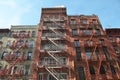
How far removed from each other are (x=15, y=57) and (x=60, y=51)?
385 inches

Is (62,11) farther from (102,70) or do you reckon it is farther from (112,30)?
(102,70)

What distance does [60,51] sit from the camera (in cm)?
3509

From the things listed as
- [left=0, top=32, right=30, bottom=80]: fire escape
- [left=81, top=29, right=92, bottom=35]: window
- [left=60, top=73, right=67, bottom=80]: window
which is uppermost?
[left=81, top=29, right=92, bottom=35]: window

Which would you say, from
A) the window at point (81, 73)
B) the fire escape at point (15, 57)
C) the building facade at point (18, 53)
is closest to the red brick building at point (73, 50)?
the window at point (81, 73)

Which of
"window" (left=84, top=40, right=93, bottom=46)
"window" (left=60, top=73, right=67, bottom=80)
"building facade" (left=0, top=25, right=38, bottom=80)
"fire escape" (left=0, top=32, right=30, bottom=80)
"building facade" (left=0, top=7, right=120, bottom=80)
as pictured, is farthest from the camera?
"window" (left=84, top=40, right=93, bottom=46)

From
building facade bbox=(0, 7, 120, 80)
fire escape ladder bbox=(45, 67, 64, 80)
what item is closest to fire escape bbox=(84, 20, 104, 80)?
building facade bbox=(0, 7, 120, 80)

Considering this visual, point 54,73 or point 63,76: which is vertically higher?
point 54,73

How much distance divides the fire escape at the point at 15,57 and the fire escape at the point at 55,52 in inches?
→ 174

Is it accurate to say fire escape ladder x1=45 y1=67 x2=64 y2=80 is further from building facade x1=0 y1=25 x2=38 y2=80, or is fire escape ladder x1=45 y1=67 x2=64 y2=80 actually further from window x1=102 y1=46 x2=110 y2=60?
window x1=102 y1=46 x2=110 y2=60

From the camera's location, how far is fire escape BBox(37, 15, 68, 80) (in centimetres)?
3150

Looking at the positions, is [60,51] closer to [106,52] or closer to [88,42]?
[88,42]

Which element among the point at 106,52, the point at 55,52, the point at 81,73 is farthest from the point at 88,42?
the point at 81,73

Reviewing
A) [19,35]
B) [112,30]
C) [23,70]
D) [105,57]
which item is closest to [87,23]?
[112,30]

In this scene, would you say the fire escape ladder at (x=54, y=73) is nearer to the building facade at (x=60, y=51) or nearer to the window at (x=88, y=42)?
the building facade at (x=60, y=51)
